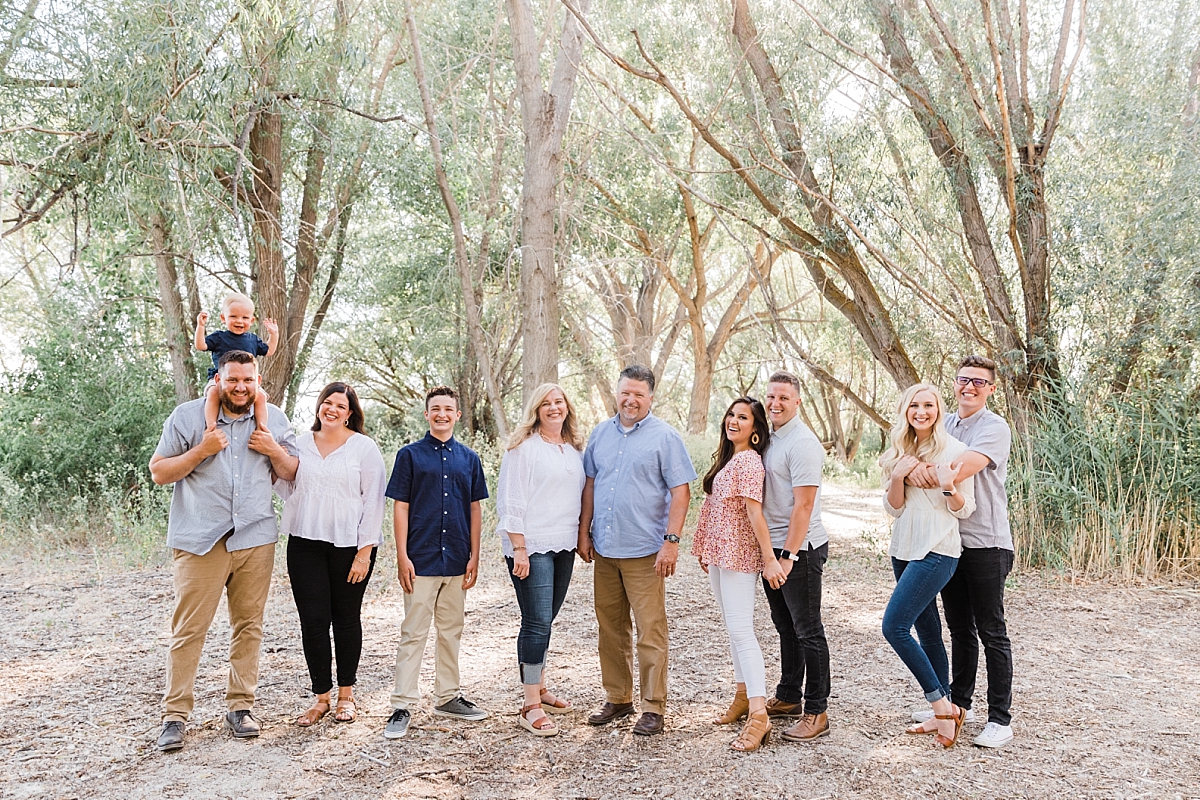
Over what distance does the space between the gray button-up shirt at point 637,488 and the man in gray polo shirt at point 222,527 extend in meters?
1.47

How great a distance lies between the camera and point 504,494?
4168mm

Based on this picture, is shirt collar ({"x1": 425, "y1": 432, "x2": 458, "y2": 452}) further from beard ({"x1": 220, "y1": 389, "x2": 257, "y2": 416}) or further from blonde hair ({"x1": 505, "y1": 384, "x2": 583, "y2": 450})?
beard ({"x1": 220, "y1": 389, "x2": 257, "y2": 416})

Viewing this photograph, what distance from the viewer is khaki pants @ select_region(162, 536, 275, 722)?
3.93 meters

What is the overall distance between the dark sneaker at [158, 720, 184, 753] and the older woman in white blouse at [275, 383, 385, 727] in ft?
1.73

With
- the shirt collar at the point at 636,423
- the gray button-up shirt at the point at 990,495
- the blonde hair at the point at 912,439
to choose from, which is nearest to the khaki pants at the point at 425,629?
the shirt collar at the point at 636,423

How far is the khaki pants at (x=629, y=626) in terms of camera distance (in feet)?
13.4

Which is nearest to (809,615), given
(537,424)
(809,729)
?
(809,729)

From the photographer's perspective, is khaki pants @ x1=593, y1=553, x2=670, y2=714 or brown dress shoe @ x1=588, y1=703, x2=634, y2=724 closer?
khaki pants @ x1=593, y1=553, x2=670, y2=714

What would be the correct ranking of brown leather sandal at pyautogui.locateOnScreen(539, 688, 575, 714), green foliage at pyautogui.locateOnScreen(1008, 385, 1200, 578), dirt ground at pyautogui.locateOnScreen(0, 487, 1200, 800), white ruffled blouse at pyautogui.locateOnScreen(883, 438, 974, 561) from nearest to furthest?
dirt ground at pyautogui.locateOnScreen(0, 487, 1200, 800) → white ruffled blouse at pyautogui.locateOnScreen(883, 438, 974, 561) → brown leather sandal at pyautogui.locateOnScreen(539, 688, 575, 714) → green foliage at pyautogui.locateOnScreen(1008, 385, 1200, 578)

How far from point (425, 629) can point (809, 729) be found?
181 cm

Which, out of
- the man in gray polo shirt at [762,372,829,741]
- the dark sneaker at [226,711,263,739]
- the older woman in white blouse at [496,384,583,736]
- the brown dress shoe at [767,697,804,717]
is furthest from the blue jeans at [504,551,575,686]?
the dark sneaker at [226,711,263,739]

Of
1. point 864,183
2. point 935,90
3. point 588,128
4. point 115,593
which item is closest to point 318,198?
point 588,128

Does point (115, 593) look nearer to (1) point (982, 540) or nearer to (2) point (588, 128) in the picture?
(1) point (982, 540)

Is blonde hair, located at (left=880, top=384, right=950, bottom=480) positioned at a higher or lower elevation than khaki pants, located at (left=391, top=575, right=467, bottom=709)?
higher
